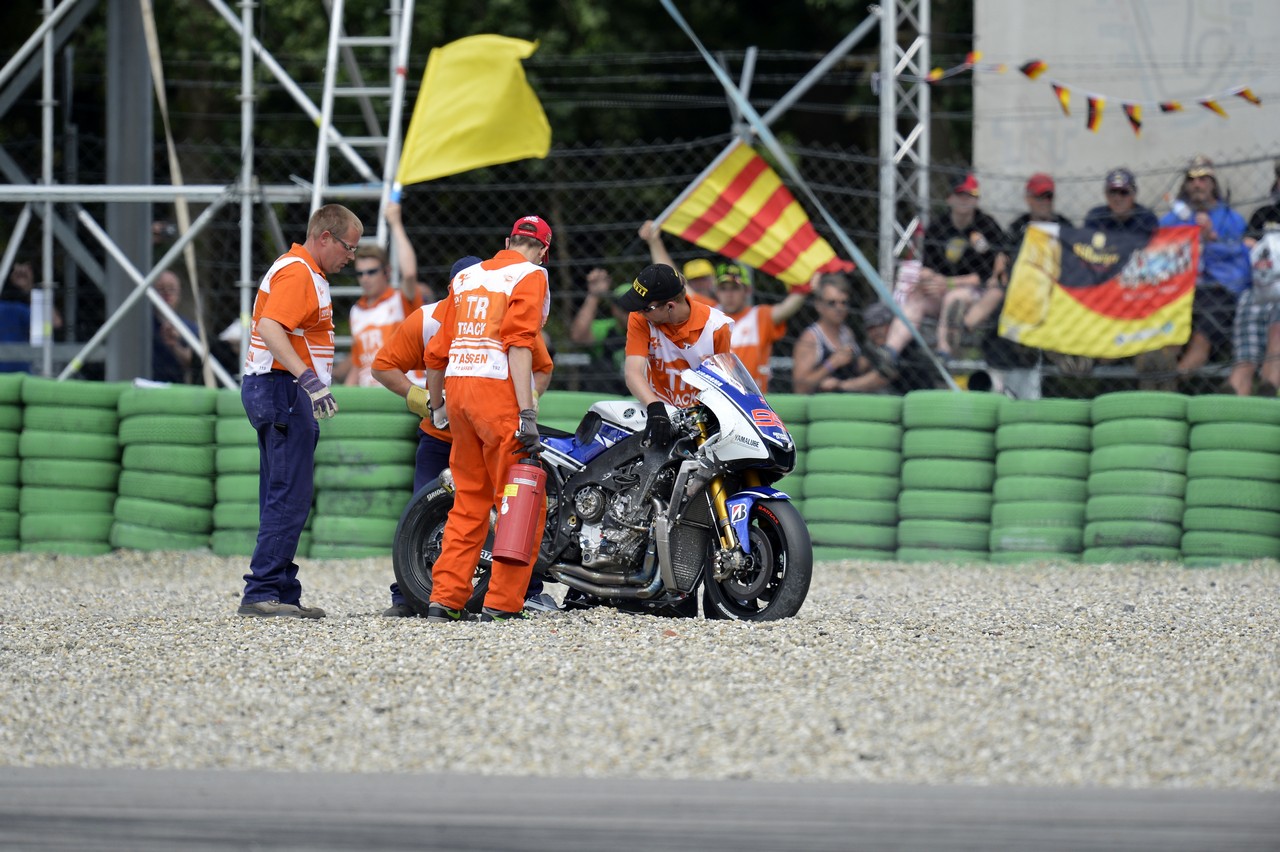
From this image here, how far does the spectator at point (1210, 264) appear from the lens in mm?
10438

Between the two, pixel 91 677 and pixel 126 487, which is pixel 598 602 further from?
pixel 126 487

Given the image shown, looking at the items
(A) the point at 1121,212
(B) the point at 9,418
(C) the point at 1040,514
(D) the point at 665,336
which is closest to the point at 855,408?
(C) the point at 1040,514

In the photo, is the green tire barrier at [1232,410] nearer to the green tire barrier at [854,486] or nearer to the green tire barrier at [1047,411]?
the green tire barrier at [1047,411]

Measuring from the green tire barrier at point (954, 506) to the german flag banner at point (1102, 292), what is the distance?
1.08 metres

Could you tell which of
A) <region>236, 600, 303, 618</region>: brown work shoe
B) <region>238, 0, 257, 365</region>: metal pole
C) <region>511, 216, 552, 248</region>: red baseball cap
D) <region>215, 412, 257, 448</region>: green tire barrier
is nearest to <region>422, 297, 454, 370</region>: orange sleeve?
<region>511, 216, 552, 248</region>: red baseball cap

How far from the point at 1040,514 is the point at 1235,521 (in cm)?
112

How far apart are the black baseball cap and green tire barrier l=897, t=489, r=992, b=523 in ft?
12.0

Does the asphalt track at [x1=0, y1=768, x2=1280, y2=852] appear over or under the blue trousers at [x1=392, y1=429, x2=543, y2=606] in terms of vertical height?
under

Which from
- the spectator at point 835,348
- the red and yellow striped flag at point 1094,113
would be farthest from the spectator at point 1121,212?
the spectator at point 835,348

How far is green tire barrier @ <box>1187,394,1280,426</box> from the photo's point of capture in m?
10.1

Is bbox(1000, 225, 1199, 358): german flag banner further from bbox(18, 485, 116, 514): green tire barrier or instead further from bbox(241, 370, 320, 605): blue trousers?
bbox(18, 485, 116, 514): green tire barrier

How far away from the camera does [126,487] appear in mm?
11250

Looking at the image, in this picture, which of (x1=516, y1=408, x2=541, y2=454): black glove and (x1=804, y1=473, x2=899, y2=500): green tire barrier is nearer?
(x1=516, y1=408, x2=541, y2=454): black glove

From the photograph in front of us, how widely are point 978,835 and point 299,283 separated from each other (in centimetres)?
428
